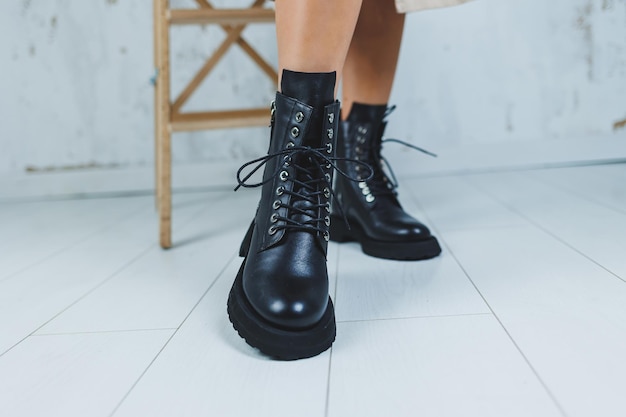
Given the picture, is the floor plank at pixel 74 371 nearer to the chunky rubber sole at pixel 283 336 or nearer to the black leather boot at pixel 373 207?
the chunky rubber sole at pixel 283 336

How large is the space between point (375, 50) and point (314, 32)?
40 centimetres

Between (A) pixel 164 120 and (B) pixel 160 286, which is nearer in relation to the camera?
(B) pixel 160 286

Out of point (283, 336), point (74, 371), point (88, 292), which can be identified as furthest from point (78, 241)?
point (283, 336)

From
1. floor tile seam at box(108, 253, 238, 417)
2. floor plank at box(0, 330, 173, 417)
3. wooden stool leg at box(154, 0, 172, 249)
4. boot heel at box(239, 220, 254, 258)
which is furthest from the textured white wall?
floor plank at box(0, 330, 173, 417)

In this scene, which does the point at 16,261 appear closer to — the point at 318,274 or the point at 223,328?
the point at 223,328

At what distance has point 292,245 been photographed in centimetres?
66

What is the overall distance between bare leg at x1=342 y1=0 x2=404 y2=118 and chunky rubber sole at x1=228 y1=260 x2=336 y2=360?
1.71ft

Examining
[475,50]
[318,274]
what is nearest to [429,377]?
[318,274]

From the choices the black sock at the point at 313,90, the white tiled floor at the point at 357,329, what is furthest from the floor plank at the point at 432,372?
the black sock at the point at 313,90

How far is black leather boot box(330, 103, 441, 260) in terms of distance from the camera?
0.93 m

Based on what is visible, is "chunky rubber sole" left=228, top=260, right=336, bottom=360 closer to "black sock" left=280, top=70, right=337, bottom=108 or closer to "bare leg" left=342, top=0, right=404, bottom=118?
"black sock" left=280, top=70, right=337, bottom=108

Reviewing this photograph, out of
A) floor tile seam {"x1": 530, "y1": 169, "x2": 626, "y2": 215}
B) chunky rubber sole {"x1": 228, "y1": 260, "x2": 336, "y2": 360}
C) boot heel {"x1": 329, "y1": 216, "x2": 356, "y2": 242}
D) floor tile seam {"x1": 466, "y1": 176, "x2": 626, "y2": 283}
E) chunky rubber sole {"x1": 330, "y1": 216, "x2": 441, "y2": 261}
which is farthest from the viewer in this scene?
floor tile seam {"x1": 530, "y1": 169, "x2": 626, "y2": 215}

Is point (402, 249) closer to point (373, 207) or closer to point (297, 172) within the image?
point (373, 207)

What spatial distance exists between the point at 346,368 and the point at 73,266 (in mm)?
655
